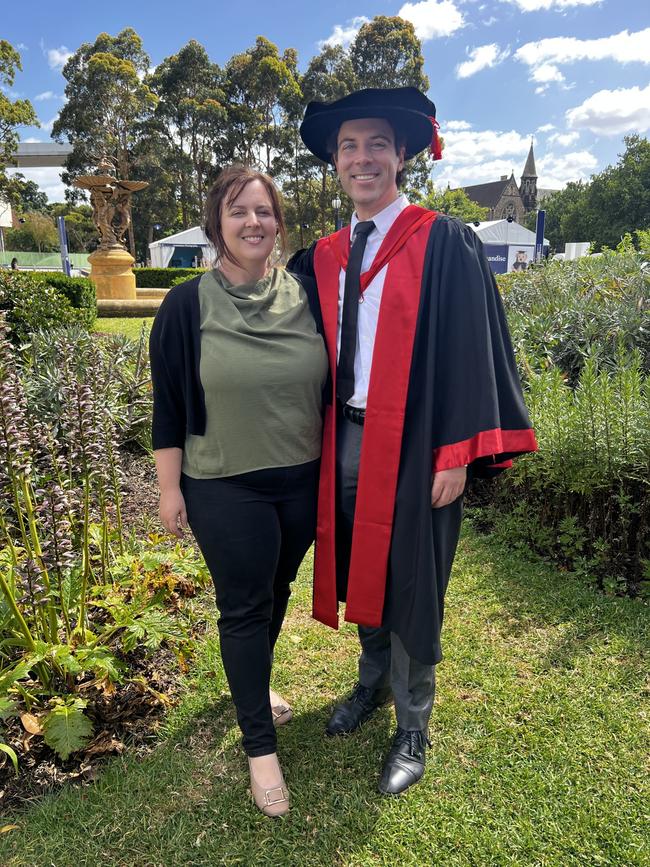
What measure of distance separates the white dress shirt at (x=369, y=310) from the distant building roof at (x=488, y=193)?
76.0 meters

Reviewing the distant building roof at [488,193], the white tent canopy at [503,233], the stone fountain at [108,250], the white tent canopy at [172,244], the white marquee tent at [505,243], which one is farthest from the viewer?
the distant building roof at [488,193]

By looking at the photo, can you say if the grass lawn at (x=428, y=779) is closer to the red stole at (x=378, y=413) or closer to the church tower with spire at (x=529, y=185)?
the red stole at (x=378, y=413)

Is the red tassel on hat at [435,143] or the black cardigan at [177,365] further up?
the red tassel on hat at [435,143]

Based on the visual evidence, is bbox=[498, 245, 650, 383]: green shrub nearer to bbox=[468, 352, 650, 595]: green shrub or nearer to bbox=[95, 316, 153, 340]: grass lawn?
bbox=[468, 352, 650, 595]: green shrub

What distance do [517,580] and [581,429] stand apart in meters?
0.89

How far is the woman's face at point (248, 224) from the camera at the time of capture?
191 cm

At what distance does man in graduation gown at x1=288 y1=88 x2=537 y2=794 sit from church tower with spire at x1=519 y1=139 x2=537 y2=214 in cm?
7999

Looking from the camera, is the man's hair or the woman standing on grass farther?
Result: the man's hair

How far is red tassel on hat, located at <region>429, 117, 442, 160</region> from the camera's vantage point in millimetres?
2010

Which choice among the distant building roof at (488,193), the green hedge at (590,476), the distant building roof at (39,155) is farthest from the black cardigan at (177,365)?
the distant building roof at (488,193)

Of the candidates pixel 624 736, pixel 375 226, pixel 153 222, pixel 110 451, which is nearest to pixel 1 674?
pixel 110 451

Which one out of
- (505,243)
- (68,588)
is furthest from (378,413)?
(505,243)

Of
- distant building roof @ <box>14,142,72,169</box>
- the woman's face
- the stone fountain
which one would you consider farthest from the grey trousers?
distant building roof @ <box>14,142,72,169</box>

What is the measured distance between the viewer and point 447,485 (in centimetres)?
187
